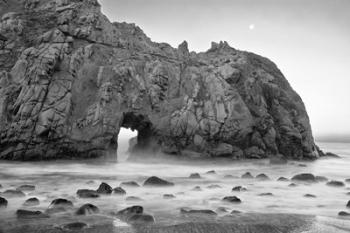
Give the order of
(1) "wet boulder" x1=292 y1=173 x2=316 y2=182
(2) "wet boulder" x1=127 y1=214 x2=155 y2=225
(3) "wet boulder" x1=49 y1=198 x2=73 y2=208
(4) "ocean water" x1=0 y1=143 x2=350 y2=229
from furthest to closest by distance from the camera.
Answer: (1) "wet boulder" x1=292 y1=173 x2=316 y2=182
(4) "ocean water" x1=0 y1=143 x2=350 y2=229
(3) "wet boulder" x1=49 y1=198 x2=73 y2=208
(2) "wet boulder" x1=127 y1=214 x2=155 y2=225

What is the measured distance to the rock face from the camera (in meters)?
35.2

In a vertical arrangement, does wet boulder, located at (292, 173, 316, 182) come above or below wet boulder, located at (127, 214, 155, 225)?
above

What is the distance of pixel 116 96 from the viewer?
127 feet

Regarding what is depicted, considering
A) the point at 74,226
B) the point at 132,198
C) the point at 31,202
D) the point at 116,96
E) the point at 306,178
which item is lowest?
the point at 74,226

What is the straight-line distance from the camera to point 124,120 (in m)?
40.2

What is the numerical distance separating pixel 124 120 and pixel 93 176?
1516cm

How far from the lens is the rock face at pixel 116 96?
35156 millimetres

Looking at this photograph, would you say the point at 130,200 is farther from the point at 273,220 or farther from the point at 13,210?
the point at 273,220

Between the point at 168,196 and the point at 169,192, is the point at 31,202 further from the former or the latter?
the point at 169,192

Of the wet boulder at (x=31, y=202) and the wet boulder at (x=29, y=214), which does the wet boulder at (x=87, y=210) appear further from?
the wet boulder at (x=31, y=202)

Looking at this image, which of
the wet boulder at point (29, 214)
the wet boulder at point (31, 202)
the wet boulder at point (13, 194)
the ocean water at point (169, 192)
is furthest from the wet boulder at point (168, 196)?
the wet boulder at point (13, 194)

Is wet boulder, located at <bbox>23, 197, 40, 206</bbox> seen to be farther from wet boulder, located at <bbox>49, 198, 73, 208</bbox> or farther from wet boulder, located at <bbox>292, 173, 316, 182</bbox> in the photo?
wet boulder, located at <bbox>292, 173, 316, 182</bbox>

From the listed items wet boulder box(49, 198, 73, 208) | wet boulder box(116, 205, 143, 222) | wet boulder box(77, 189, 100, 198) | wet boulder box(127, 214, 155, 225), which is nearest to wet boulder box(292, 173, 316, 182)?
wet boulder box(77, 189, 100, 198)

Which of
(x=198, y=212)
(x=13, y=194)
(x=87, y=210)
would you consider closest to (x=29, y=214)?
(x=87, y=210)
